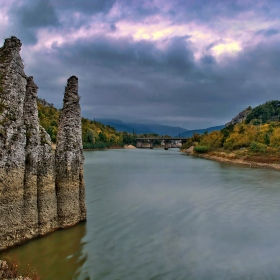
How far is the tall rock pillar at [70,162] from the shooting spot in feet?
41.4

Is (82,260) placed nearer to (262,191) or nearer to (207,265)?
(207,265)

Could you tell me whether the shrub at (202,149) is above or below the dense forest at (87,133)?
below

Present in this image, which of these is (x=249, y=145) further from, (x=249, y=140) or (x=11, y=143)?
(x=11, y=143)

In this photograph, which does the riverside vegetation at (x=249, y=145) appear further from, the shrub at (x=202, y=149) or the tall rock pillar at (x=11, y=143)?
the tall rock pillar at (x=11, y=143)

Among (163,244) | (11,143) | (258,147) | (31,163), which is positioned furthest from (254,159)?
(11,143)

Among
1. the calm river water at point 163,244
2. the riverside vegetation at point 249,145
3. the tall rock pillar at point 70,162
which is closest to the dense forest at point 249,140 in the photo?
the riverside vegetation at point 249,145

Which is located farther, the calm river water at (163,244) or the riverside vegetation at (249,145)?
the riverside vegetation at (249,145)

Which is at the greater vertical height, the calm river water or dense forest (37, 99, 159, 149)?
dense forest (37, 99, 159, 149)

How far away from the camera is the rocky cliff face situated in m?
9.93

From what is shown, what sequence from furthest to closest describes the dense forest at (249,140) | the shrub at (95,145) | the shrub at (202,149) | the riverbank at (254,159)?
the shrub at (95,145), the shrub at (202,149), the dense forest at (249,140), the riverbank at (254,159)

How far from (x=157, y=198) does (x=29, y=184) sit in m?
13.1

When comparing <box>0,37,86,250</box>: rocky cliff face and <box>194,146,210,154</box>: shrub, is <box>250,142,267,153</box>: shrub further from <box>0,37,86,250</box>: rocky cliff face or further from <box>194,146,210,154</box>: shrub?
<box>0,37,86,250</box>: rocky cliff face

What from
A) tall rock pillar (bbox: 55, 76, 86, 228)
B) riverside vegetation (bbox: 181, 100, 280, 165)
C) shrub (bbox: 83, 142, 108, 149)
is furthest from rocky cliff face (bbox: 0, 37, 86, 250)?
shrub (bbox: 83, 142, 108, 149)

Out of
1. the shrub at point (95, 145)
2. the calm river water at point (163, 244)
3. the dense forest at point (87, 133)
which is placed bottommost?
the calm river water at point (163, 244)
